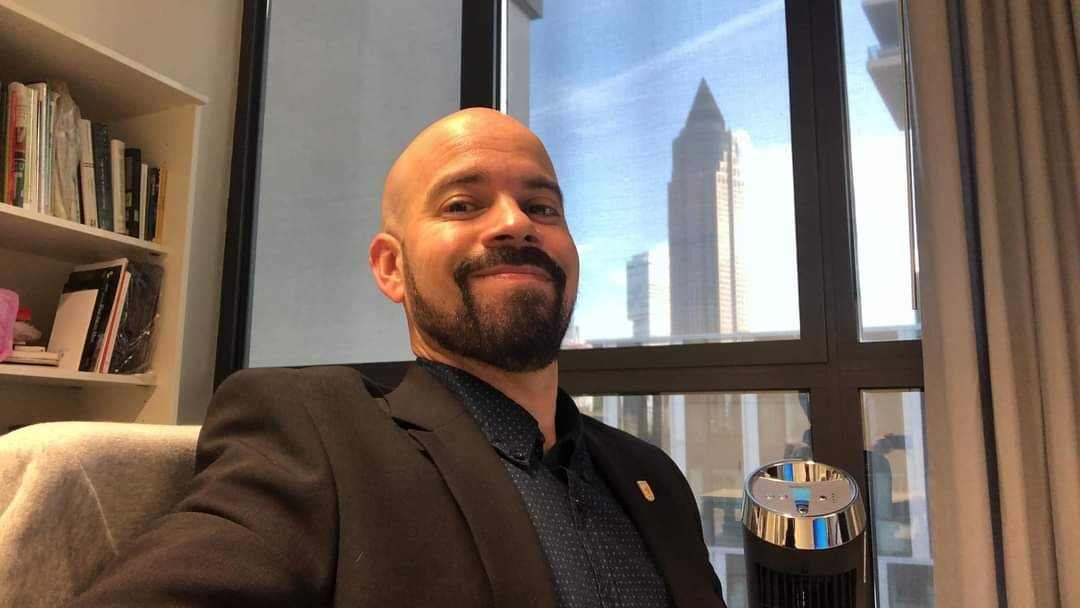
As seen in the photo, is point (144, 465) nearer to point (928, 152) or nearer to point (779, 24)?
point (928, 152)

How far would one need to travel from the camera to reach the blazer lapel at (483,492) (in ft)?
2.36

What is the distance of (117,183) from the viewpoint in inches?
70.6

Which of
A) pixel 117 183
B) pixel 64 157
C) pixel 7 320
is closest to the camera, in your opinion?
pixel 7 320

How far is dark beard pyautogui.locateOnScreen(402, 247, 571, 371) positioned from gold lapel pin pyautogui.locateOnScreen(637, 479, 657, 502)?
0.23 metres

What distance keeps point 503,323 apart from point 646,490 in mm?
334

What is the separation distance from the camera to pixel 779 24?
1.80m

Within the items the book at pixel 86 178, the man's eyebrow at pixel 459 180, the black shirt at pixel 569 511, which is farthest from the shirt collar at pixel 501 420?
the book at pixel 86 178

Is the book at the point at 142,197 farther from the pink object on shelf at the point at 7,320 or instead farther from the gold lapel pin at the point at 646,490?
the gold lapel pin at the point at 646,490

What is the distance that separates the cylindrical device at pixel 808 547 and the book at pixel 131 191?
61.8 inches

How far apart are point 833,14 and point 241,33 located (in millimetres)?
1835

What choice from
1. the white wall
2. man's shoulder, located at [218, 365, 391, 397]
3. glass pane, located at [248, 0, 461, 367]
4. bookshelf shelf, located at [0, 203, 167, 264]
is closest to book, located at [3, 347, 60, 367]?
bookshelf shelf, located at [0, 203, 167, 264]

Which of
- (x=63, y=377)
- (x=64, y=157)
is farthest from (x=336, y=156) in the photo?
(x=63, y=377)

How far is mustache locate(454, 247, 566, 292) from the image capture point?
970 mm

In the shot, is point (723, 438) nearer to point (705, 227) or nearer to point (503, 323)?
point (705, 227)
